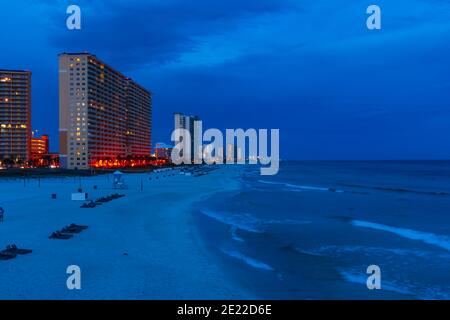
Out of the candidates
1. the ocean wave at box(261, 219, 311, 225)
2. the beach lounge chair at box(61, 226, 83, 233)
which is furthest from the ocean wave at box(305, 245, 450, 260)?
the beach lounge chair at box(61, 226, 83, 233)

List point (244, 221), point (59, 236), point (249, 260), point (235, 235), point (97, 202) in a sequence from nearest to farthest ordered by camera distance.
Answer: point (249, 260)
point (59, 236)
point (235, 235)
point (244, 221)
point (97, 202)

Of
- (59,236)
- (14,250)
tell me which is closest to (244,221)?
(59,236)

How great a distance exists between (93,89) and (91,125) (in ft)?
39.1

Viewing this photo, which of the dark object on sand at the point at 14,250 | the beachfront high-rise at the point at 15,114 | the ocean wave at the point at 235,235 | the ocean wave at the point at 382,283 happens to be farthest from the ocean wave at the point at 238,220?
the beachfront high-rise at the point at 15,114

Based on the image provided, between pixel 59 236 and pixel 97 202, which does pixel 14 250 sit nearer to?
pixel 59 236

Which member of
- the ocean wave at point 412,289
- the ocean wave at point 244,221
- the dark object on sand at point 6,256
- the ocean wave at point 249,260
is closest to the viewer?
the ocean wave at point 412,289

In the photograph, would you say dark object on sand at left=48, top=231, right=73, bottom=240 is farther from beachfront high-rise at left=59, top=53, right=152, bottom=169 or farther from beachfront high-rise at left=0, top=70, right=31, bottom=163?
beachfront high-rise at left=0, top=70, right=31, bottom=163

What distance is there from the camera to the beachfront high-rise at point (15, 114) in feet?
466

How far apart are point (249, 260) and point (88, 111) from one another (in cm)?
11464

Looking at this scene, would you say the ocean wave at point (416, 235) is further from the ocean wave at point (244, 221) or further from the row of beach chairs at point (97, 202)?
the row of beach chairs at point (97, 202)
